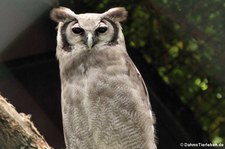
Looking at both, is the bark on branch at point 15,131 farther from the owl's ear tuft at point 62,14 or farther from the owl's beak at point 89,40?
the owl's ear tuft at point 62,14

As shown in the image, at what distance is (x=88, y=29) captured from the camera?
2.56m

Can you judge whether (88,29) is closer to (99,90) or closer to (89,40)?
(89,40)

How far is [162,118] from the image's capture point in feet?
10.8

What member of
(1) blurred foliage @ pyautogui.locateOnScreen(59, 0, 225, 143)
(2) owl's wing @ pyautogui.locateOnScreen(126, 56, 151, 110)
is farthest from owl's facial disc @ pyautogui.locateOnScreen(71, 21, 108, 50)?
(1) blurred foliage @ pyautogui.locateOnScreen(59, 0, 225, 143)

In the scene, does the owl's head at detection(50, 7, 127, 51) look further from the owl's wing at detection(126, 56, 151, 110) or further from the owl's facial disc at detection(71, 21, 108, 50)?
the owl's wing at detection(126, 56, 151, 110)

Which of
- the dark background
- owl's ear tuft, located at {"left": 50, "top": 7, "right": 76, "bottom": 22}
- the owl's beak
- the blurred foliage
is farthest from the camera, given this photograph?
the blurred foliage

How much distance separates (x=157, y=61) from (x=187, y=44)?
0.19 m

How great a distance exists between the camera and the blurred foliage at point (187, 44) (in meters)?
3.18

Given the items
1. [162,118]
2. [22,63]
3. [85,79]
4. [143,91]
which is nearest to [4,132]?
[85,79]

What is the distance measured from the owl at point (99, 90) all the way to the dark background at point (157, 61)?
0.43m

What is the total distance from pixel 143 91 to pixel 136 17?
77 centimetres

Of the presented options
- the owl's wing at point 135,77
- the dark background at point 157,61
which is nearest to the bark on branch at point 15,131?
the owl's wing at point 135,77

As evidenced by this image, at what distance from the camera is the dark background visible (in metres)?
3.05

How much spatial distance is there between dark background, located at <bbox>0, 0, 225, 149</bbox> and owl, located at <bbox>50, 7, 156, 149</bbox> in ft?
1.41
